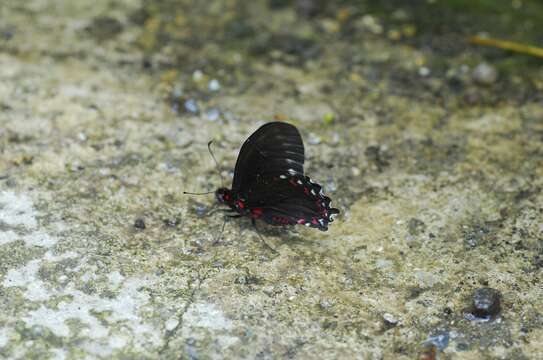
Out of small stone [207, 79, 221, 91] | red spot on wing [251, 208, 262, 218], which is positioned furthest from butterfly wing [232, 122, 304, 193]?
small stone [207, 79, 221, 91]

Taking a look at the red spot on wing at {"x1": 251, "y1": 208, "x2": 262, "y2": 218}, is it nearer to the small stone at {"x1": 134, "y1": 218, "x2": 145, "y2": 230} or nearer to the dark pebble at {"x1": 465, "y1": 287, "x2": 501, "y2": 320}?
the small stone at {"x1": 134, "y1": 218, "x2": 145, "y2": 230}

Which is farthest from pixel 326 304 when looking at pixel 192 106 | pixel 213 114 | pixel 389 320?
pixel 192 106

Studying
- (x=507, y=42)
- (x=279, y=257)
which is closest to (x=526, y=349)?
(x=279, y=257)

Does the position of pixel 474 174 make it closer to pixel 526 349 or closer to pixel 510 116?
pixel 510 116

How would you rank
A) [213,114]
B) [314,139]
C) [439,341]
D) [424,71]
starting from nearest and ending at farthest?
[439,341] → [314,139] → [213,114] → [424,71]

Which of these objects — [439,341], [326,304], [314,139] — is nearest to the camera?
[439,341]

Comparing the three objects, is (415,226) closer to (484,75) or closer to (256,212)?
(256,212)
